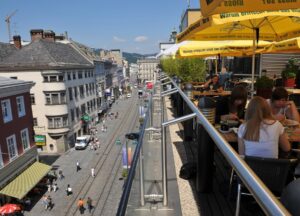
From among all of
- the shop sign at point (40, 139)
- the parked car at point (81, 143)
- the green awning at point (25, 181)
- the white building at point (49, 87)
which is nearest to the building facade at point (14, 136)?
the green awning at point (25, 181)

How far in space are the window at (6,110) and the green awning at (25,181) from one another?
15.9 ft

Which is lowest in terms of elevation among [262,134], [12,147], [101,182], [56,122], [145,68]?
[101,182]

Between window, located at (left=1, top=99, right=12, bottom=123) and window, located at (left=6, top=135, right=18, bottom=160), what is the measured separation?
1507 millimetres

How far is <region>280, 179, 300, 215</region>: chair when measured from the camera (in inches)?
53.0

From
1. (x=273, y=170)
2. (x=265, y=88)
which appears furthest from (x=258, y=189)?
(x=265, y=88)

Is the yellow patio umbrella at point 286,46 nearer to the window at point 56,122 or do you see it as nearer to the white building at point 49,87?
the white building at point 49,87

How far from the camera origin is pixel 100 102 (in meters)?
63.0

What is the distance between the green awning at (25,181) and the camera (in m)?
21.0

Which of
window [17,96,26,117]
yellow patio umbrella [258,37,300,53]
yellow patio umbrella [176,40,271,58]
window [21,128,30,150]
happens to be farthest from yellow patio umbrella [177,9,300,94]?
window [21,128,30,150]

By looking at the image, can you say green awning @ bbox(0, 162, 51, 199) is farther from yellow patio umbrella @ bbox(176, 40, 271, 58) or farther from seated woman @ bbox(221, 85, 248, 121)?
seated woman @ bbox(221, 85, 248, 121)

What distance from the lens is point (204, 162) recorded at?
13.5ft

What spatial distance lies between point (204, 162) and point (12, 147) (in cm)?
2278

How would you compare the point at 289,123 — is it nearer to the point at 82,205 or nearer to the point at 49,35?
the point at 82,205

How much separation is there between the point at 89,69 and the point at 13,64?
17.8m
